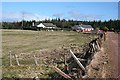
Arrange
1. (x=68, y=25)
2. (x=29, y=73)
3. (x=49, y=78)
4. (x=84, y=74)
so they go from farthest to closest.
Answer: (x=68, y=25), (x=29, y=73), (x=49, y=78), (x=84, y=74)

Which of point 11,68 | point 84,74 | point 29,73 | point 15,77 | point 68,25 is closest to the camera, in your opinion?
point 84,74

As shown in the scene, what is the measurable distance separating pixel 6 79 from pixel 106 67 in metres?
5.58

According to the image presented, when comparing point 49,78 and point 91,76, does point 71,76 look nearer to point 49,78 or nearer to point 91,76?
point 91,76

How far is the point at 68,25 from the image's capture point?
196 metres

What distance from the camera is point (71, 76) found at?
12.9 meters

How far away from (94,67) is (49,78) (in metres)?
2.69

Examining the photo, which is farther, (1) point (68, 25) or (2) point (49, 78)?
(1) point (68, 25)

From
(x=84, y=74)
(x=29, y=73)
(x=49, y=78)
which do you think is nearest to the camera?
(x=84, y=74)

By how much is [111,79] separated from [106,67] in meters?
2.66

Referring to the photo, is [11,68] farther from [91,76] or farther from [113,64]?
[91,76]

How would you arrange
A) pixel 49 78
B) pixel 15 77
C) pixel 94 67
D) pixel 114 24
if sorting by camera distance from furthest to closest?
pixel 114 24, pixel 15 77, pixel 49 78, pixel 94 67

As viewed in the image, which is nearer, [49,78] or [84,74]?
[84,74]

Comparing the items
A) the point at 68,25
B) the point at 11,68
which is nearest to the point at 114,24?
the point at 68,25

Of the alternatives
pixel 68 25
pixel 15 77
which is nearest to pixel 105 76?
pixel 15 77
